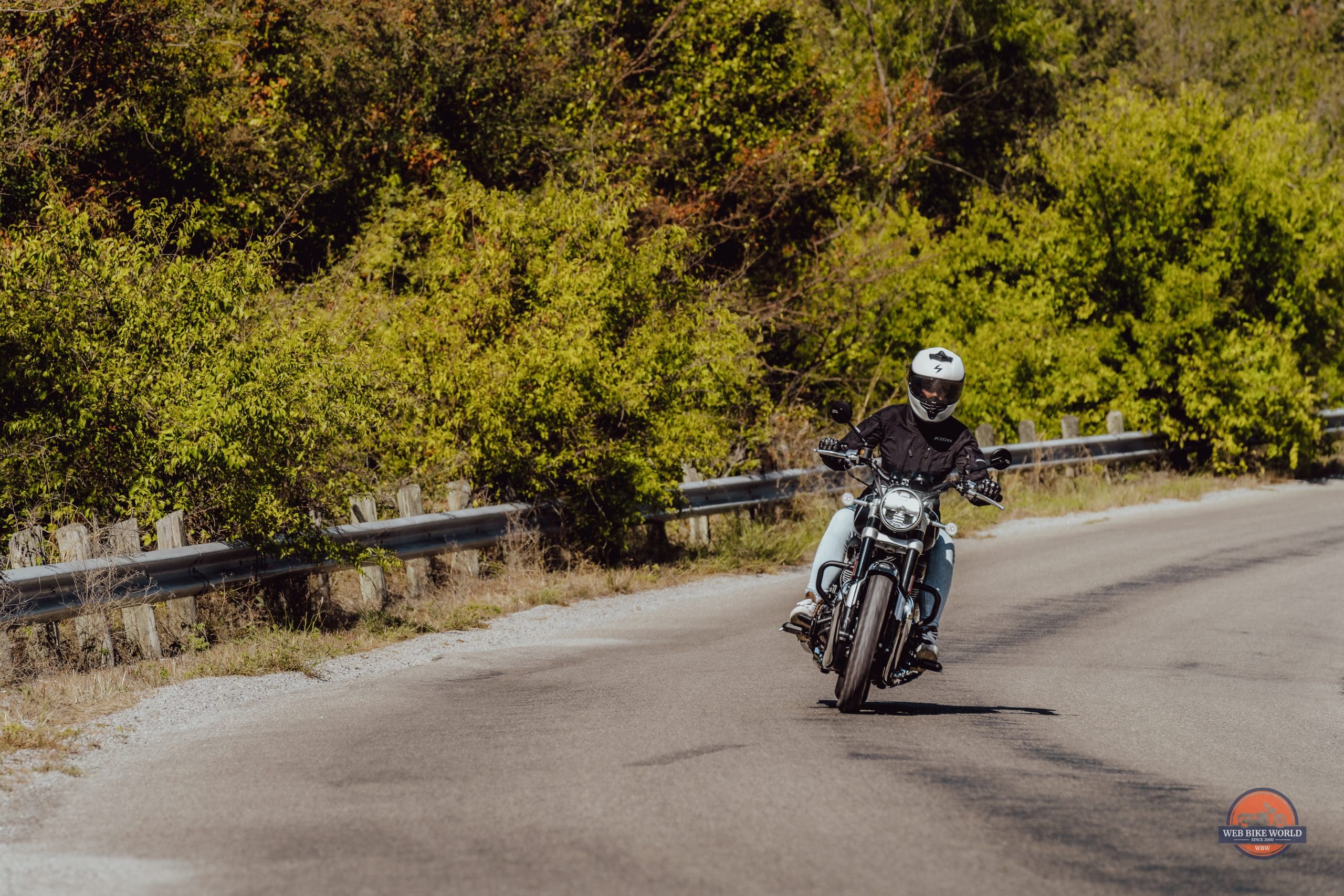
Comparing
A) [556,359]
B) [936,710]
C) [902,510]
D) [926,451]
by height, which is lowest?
[936,710]

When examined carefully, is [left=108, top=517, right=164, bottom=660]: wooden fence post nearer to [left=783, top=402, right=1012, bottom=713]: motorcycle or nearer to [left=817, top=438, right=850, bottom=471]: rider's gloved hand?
[left=783, top=402, right=1012, bottom=713]: motorcycle

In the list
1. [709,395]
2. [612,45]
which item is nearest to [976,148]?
[612,45]

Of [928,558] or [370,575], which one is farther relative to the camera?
[370,575]

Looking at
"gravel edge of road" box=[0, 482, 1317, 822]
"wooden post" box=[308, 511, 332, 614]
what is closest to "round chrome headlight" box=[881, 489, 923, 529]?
"gravel edge of road" box=[0, 482, 1317, 822]

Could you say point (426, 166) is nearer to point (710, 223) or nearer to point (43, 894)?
point (710, 223)

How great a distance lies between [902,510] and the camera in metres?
7.64

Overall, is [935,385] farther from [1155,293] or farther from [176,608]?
[1155,293]

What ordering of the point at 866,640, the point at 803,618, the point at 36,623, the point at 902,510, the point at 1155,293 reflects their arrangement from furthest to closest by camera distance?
the point at 1155,293 → the point at 36,623 → the point at 803,618 → the point at 902,510 → the point at 866,640

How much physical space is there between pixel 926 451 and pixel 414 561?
5367 mm

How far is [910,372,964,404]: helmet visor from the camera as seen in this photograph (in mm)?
8133

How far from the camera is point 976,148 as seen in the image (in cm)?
3800

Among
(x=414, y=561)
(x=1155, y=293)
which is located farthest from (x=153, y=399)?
(x=1155, y=293)

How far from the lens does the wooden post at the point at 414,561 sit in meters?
11.7

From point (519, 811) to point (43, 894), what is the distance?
1.65 meters
